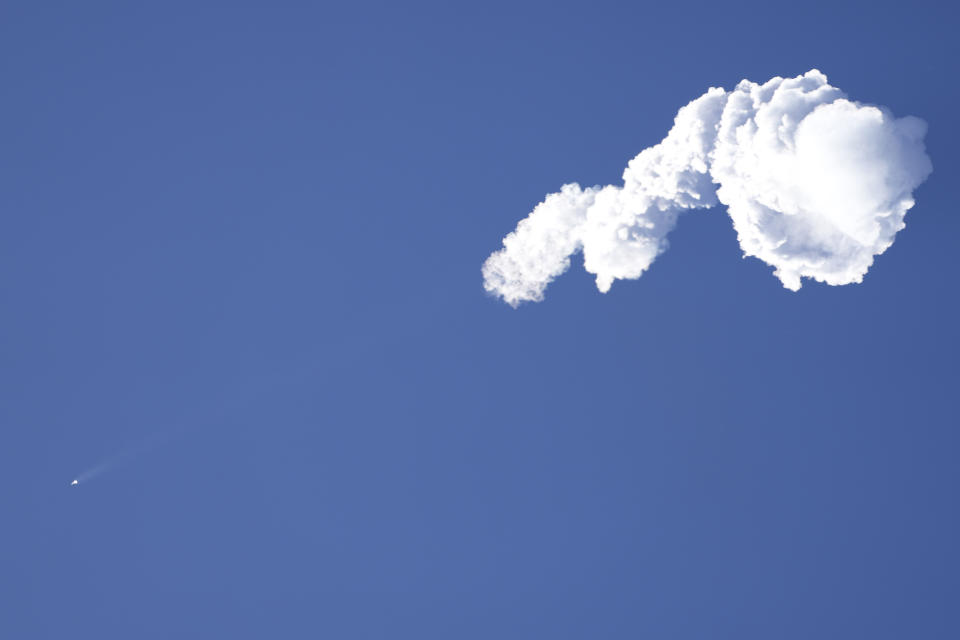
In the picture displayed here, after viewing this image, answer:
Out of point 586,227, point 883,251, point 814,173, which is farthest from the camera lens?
point 586,227

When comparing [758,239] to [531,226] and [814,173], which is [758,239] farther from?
[531,226]

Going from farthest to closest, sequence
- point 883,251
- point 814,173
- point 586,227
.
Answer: point 586,227 → point 883,251 → point 814,173

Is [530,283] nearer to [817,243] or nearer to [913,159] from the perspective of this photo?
[817,243]

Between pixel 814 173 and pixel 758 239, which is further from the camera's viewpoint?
pixel 758 239

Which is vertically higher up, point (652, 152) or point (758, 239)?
point (652, 152)

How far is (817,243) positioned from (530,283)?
1131 cm

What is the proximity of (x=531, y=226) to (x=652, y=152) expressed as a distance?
18.9 ft

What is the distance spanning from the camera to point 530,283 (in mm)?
33219

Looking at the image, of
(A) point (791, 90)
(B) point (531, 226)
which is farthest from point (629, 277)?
(A) point (791, 90)

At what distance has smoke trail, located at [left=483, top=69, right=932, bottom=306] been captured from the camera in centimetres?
2738

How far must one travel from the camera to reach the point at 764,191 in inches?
1137

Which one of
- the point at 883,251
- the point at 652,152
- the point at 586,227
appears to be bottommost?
the point at 883,251

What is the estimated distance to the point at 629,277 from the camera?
32.2 meters

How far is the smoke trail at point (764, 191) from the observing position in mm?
27375
